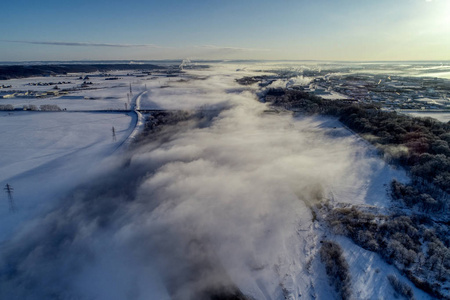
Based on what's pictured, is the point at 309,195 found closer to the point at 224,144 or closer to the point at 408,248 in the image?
the point at 408,248

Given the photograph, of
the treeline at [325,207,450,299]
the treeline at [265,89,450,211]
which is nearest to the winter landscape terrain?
the treeline at [325,207,450,299]

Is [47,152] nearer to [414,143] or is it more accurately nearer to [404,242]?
[404,242]

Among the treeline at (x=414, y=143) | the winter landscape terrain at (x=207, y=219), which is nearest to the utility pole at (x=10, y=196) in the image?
the winter landscape terrain at (x=207, y=219)

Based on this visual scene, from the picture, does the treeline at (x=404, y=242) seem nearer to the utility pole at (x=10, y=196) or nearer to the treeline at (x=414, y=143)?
the treeline at (x=414, y=143)

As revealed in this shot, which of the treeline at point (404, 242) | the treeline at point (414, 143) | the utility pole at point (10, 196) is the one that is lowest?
the treeline at point (404, 242)

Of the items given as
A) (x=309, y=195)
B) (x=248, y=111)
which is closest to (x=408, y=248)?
(x=309, y=195)

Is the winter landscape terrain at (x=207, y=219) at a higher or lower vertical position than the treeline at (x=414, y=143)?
lower

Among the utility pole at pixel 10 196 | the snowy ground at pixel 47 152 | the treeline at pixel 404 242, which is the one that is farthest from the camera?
the snowy ground at pixel 47 152
